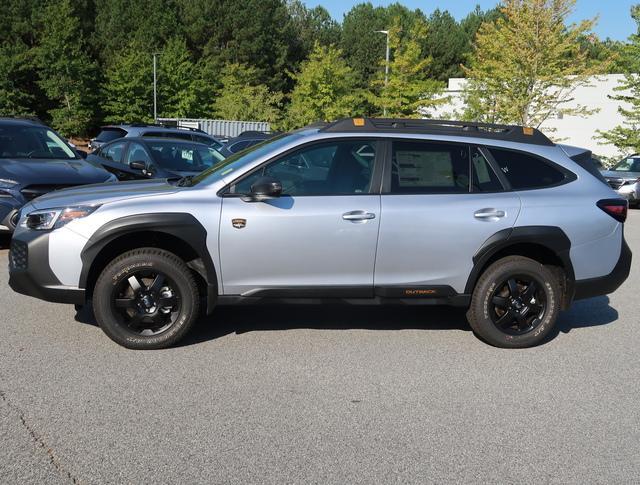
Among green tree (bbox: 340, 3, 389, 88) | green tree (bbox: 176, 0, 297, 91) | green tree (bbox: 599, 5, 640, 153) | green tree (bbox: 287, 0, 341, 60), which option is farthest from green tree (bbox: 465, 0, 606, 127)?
green tree (bbox: 287, 0, 341, 60)

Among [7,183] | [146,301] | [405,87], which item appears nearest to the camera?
[146,301]

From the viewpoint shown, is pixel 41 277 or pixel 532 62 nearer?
pixel 41 277

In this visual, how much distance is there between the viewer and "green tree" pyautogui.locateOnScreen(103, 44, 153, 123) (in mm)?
53344

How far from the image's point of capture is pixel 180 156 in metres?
11.7

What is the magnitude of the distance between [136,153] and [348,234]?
7.38m

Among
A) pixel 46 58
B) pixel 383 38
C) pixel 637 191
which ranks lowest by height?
pixel 637 191

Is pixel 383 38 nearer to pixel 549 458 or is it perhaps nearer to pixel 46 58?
pixel 46 58

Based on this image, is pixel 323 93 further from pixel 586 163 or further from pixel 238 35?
pixel 586 163

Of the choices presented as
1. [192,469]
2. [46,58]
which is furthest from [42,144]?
[46,58]

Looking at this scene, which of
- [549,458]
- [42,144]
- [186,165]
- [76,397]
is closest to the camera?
[549,458]

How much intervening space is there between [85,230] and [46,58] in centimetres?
5151

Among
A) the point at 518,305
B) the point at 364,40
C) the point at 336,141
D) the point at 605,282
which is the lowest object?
the point at 518,305

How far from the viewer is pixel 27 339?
5465 mm

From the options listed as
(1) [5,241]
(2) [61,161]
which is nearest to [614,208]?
(2) [61,161]
